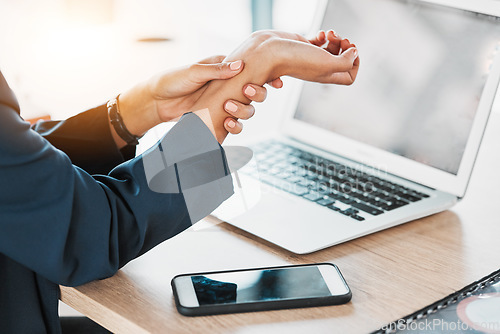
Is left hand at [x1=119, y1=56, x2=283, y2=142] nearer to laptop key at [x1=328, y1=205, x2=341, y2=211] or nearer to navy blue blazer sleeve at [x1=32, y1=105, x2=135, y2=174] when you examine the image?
navy blue blazer sleeve at [x1=32, y1=105, x2=135, y2=174]

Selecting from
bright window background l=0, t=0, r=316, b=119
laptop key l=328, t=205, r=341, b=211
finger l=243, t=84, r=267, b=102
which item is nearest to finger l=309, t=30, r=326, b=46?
finger l=243, t=84, r=267, b=102

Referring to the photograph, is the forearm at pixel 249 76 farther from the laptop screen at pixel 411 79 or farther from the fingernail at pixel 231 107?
the laptop screen at pixel 411 79

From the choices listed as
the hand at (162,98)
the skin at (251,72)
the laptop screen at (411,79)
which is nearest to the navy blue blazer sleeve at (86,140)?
the hand at (162,98)

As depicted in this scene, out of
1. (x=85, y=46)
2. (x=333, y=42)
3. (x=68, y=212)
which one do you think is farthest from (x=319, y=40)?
(x=85, y=46)

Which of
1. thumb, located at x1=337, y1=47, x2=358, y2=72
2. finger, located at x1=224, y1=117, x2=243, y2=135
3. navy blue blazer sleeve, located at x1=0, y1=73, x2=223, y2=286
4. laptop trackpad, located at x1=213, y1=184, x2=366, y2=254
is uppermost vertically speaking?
thumb, located at x1=337, y1=47, x2=358, y2=72

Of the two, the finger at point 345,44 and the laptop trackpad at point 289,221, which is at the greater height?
the finger at point 345,44

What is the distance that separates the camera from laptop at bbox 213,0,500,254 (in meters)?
0.79

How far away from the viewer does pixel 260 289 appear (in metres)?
0.60

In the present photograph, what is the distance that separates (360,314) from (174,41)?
3.89 feet

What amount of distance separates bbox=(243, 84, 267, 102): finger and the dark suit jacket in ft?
0.65

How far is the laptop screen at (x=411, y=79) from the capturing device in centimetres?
87

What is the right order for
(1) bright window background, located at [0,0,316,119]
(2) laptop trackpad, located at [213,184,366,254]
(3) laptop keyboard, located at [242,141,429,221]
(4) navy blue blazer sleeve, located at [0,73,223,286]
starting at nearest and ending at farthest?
(4) navy blue blazer sleeve, located at [0,73,223,286], (2) laptop trackpad, located at [213,184,366,254], (3) laptop keyboard, located at [242,141,429,221], (1) bright window background, located at [0,0,316,119]

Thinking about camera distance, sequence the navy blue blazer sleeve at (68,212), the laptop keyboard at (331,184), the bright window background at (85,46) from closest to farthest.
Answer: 1. the navy blue blazer sleeve at (68,212)
2. the laptop keyboard at (331,184)
3. the bright window background at (85,46)

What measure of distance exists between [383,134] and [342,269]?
364 mm
